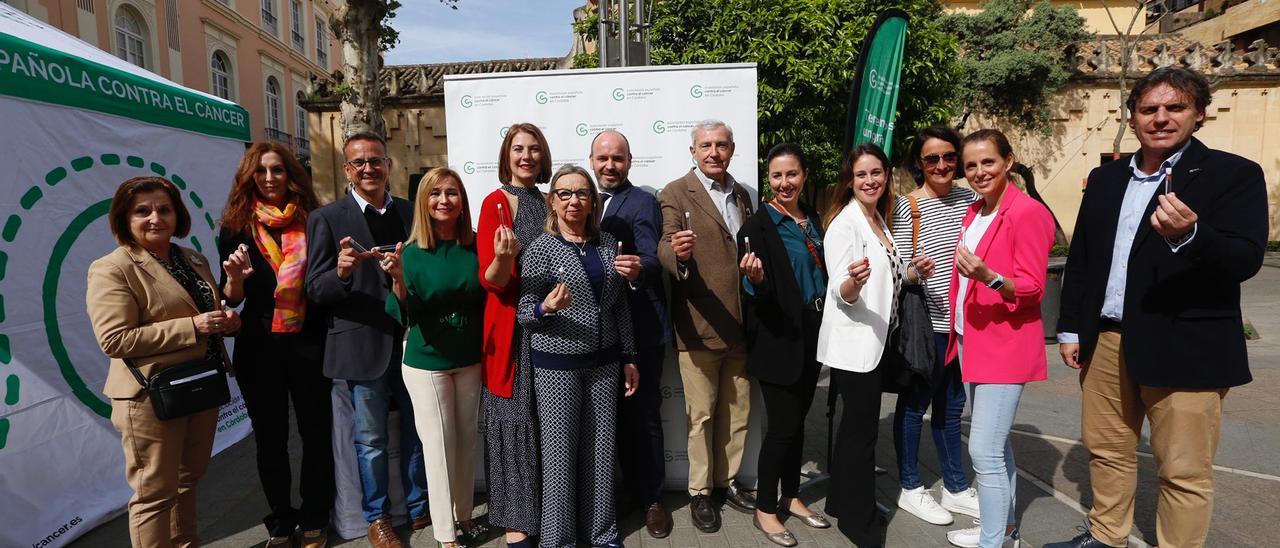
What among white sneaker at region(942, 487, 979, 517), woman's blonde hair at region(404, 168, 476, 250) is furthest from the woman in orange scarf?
white sneaker at region(942, 487, 979, 517)

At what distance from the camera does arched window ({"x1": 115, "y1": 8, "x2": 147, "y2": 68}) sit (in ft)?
57.0

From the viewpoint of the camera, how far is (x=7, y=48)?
310 centimetres

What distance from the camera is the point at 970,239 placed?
9.53 feet

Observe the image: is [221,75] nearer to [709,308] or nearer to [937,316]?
[709,308]

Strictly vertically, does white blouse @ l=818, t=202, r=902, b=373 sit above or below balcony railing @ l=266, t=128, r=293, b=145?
below

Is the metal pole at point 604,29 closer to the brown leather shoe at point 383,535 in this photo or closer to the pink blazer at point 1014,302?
the pink blazer at point 1014,302

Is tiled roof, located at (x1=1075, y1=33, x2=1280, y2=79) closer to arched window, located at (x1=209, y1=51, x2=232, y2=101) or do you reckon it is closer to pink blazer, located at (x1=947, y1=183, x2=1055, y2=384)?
pink blazer, located at (x1=947, y1=183, x2=1055, y2=384)

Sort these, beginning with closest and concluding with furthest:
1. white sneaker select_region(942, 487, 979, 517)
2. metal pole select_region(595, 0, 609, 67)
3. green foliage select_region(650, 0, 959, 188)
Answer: white sneaker select_region(942, 487, 979, 517), metal pole select_region(595, 0, 609, 67), green foliage select_region(650, 0, 959, 188)

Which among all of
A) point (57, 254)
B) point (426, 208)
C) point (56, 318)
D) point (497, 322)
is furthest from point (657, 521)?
point (57, 254)

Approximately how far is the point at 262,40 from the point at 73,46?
25.0m

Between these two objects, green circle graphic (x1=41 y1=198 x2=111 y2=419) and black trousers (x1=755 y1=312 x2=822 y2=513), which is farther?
→ green circle graphic (x1=41 y1=198 x2=111 y2=419)

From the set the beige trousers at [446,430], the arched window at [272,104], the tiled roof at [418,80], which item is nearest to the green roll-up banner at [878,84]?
the beige trousers at [446,430]

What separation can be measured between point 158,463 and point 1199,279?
4242 millimetres

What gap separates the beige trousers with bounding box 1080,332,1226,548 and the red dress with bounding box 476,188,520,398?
263 centimetres
